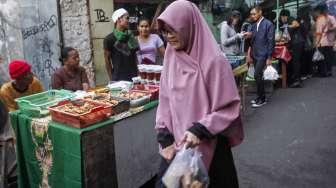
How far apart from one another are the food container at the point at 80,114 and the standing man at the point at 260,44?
14.9 ft

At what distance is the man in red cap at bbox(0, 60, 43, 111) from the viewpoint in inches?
162

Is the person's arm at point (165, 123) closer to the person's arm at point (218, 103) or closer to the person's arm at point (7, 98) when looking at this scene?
the person's arm at point (218, 103)

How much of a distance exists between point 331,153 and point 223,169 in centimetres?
302

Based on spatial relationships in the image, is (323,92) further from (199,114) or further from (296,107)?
(199,114)

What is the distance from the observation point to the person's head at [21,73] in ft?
13.4

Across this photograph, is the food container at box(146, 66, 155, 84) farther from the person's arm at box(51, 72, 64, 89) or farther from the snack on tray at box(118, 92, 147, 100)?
the person's arm at box(51, 72, 64, 89)

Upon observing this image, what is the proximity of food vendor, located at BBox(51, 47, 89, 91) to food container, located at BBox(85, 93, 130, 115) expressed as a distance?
3.59 ft

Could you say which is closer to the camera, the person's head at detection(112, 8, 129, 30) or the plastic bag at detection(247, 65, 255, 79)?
the person's head at detection(112, 8, 129, 30)

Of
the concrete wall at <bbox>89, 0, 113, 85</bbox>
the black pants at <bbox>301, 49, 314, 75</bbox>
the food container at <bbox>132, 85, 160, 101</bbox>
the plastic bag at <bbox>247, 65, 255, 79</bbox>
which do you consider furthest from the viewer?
the black pants at <bbox>301, 49, 314, 75</bbox>

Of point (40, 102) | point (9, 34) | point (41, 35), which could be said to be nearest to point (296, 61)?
point (41, 35)

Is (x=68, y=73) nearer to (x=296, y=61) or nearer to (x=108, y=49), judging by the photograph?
(x=108, y=49)

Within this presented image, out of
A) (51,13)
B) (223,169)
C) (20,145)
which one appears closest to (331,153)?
(223,169)

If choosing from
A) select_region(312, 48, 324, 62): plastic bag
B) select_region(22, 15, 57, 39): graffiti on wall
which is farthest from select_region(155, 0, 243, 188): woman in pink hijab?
select_region(312, 48, 324, 62): plastic bag

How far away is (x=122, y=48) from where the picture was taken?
17.5ft
